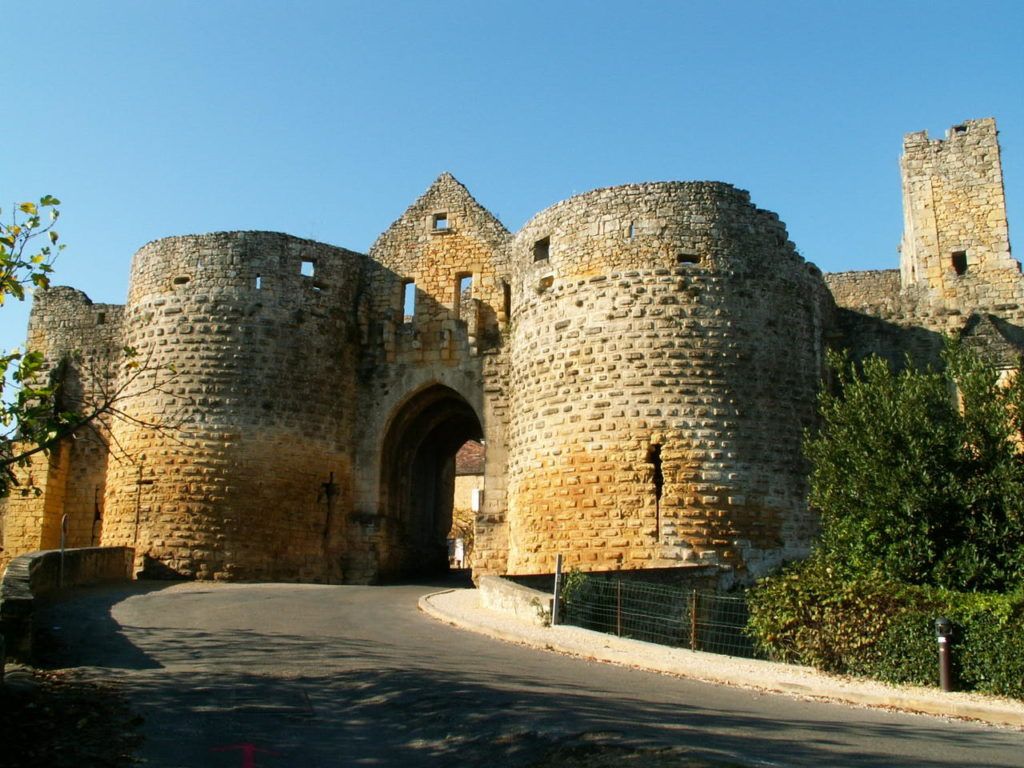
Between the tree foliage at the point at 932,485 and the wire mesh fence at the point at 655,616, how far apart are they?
66.1 inches

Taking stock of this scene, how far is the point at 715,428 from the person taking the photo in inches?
699

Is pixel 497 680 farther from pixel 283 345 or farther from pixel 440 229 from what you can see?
pixel 440 229

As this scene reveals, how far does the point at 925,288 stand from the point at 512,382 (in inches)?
331

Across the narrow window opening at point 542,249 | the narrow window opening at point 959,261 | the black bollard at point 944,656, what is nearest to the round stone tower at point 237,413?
the narrow window opening at point 542,249

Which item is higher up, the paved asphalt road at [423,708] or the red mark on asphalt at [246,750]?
the paved asphalt road at [423,708]

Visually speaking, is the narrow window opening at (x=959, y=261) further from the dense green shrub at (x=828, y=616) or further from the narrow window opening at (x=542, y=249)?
the dense green shrub at (x=828, y=616)

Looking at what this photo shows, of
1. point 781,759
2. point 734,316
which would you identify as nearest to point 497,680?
point 781,759

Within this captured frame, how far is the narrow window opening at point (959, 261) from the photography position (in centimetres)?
2077

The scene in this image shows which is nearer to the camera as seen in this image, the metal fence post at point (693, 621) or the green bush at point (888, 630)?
the green bush at point (888, 630)

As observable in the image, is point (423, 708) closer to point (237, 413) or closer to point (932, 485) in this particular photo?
point (932, 485)

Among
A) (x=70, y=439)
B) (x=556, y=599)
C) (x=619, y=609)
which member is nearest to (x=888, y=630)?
(x=619, y=609)

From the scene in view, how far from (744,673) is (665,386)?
7620mm

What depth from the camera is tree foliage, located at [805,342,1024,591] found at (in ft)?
42.3

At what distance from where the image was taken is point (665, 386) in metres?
18.0
